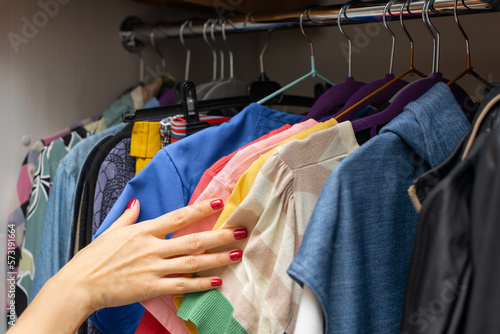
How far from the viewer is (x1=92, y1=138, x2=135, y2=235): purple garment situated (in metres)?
0.80

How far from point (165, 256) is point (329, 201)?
23 centimetres

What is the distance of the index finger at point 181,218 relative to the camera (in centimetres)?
60

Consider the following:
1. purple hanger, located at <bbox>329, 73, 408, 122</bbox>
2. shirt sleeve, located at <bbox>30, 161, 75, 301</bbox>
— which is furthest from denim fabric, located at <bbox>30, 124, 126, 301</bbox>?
purple hanger, located at <bbox>329, 73, 408, 122</bbox>

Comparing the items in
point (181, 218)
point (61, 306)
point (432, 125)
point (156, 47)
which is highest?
point (156, 47)

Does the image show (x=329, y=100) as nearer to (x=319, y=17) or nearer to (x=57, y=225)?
(x=319, y=17)

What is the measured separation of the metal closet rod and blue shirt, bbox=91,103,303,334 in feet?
0.76

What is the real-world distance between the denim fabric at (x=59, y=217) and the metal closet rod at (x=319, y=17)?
0.34 metres

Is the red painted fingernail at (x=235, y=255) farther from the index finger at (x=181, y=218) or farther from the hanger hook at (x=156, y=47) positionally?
the hanger hook at (x=156, y=47)

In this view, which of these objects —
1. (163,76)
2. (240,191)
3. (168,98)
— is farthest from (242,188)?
(163,76)

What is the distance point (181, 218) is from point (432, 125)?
1.11 ft

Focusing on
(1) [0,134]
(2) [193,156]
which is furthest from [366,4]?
(1) [0,134]

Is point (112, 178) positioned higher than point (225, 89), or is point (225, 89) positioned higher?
point (225, 89)

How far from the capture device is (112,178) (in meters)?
0.82

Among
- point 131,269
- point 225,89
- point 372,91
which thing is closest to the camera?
point 131,269
